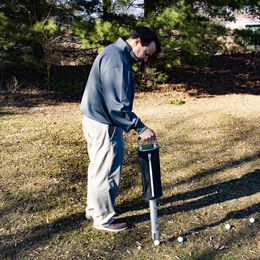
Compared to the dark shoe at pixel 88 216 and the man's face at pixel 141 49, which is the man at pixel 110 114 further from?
the dark shoe at pixel 88 216

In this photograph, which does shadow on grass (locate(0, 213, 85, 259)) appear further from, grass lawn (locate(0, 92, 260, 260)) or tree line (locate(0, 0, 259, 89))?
tree line (locate(0, 0, 259, 89))

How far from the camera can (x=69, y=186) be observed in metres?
3.92

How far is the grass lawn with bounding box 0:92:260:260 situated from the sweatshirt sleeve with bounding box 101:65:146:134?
1.27 m

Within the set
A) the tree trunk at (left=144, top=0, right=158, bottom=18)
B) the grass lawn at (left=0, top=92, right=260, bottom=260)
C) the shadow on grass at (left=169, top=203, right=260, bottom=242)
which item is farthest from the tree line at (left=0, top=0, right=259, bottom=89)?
the shadow on grass at (left=169, top=203, right=260, bottom=242)

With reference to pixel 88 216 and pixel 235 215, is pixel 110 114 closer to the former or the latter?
pixel 88 216

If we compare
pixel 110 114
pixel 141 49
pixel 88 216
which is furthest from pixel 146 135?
pixel 88 216

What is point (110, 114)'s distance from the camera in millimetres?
2412

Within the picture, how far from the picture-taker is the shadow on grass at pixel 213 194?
337cm

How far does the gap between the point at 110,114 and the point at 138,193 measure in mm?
1661

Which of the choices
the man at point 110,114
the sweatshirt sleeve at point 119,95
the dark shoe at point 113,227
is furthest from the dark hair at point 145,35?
the dark shoe at point 113,227

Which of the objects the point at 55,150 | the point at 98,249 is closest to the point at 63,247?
the point at 98,249

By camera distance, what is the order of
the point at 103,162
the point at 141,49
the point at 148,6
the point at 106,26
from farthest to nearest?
the point at 148,6 < the point at 106,26 < the point at 103,162 < the point at 141,49

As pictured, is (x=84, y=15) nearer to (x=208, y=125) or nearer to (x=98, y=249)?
(x=208, y=125)

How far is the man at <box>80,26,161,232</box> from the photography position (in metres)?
2.35
